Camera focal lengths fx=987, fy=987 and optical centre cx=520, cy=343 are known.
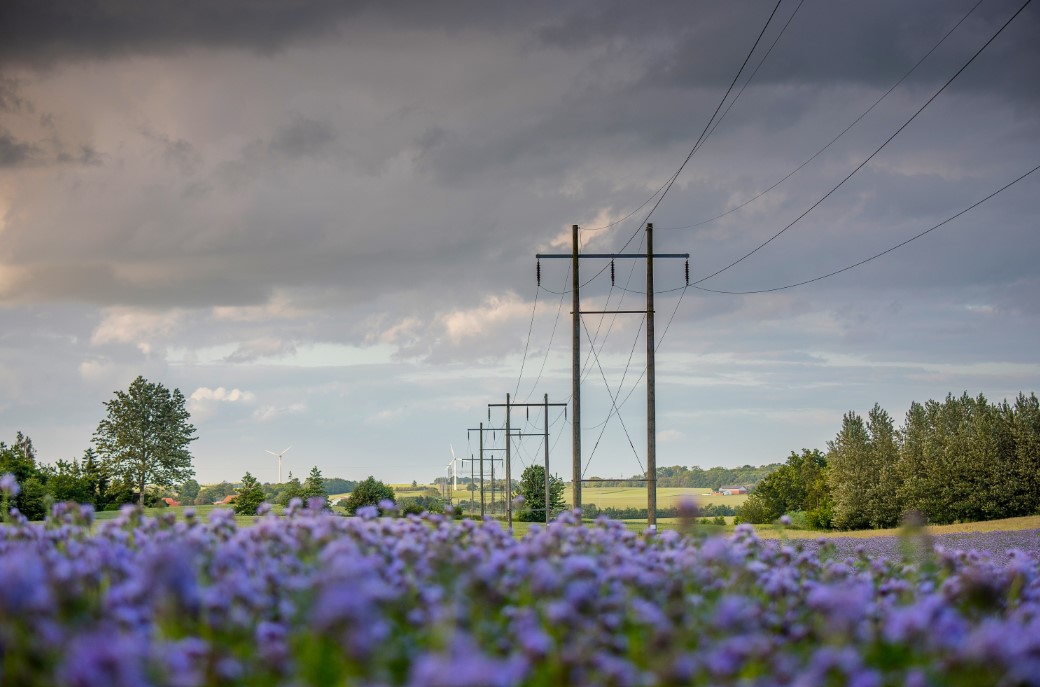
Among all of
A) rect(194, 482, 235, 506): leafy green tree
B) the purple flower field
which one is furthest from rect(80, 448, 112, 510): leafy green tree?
the purple flower field

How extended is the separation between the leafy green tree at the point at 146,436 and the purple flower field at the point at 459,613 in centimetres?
9882

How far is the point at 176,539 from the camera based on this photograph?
25.9 feet

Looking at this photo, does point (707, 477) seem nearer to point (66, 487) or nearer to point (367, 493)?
point (367, 493)

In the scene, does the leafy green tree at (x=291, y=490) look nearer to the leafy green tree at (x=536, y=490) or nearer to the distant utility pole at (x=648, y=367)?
the leafy green tree at (x=536, y=490)

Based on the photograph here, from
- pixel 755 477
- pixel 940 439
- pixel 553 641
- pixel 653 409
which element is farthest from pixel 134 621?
pixel 755 477

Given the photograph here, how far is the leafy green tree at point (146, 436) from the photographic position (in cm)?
10088

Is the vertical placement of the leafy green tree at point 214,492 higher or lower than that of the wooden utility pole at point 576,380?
lower

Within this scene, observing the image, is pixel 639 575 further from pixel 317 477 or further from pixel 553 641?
pixel 317 477

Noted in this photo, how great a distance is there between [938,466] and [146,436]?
247 feet

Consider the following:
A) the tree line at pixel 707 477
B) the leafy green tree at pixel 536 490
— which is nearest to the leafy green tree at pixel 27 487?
the leafy green tree at pixel 536 490

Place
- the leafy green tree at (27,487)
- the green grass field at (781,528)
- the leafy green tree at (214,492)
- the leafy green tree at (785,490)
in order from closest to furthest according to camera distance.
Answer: the green grass field at (781,528) < the leafy green tree at (27,487) < the leafy green tree at (785,490) < the leafy green tree at (214,492)

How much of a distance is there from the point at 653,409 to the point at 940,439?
54.5m

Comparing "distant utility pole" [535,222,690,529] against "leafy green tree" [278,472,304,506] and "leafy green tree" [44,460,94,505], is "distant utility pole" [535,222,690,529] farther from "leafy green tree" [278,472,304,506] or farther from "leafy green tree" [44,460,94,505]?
"leafy green tree" [278,472,304,506]

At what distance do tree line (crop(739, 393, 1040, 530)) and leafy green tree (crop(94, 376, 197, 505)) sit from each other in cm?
6326
